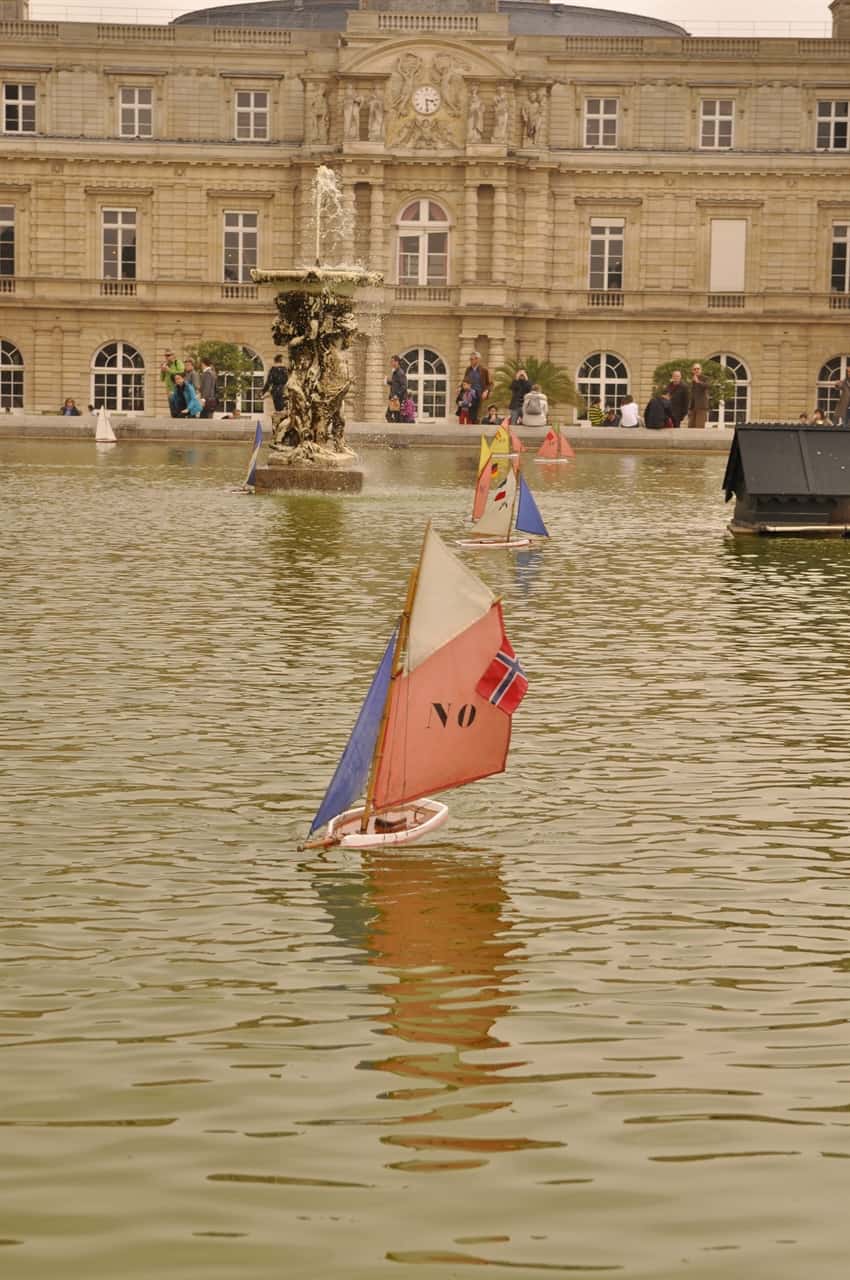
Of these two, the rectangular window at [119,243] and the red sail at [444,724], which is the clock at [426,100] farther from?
the red sail at [444,724]

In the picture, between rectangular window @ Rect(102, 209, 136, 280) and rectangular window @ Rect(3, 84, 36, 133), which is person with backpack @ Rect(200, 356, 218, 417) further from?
rectangular window @ Rect(3, 84, 36, 133)

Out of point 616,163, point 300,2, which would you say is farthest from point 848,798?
point 300,2

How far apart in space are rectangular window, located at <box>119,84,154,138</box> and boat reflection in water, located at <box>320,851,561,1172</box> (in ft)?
199

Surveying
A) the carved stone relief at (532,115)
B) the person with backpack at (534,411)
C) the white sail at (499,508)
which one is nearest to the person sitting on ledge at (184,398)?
the person with backpack at (534,411)

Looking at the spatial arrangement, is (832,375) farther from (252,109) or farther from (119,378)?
(119,378)

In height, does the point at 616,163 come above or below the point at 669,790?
above

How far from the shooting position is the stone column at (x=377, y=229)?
2576 inches

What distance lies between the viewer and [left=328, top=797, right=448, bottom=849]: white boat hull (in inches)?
335

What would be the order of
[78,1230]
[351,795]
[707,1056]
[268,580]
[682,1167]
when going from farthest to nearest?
[268,580] → [351,795] → [707,1056] → [682,1167] → [78,1230]

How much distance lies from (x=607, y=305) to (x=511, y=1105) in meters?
63.2

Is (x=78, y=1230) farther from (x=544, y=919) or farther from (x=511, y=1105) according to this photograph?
(x=544, y=919)

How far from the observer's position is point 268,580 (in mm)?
18141

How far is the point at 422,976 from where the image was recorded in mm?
6840

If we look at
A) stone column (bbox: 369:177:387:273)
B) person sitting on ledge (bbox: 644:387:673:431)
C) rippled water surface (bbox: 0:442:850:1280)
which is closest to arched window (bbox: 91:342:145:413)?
stone column (bbox: 369:177:387:273)
